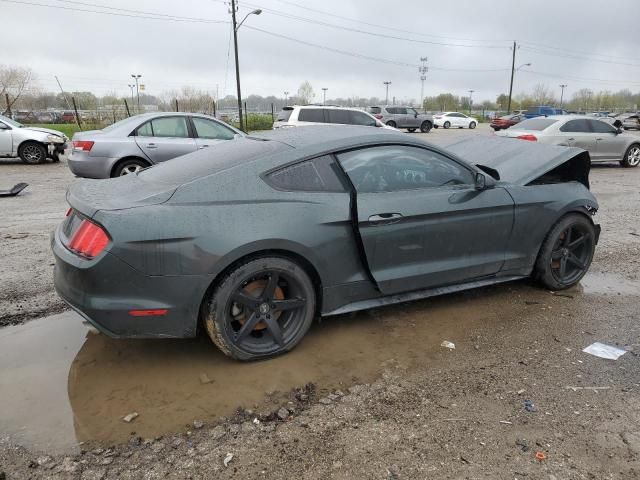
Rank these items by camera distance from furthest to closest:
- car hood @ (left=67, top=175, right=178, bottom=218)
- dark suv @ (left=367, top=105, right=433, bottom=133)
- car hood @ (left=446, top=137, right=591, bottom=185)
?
1. dark suv @ (left=367, top=105, right=433, bottom=133)
2. car hood @ (left=446, top=137, right=591, bottom=185)
3. car hood @ (left=67, top=175, right=178, bottom=218)

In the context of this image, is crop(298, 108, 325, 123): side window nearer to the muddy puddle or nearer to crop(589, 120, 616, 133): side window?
crop(589, 120, 616, 133): side window

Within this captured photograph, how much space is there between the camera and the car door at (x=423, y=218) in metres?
3.48

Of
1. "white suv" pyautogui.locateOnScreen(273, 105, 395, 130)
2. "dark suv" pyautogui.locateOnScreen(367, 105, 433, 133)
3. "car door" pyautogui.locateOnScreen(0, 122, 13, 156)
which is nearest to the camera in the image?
"car door" pyautogui.locateOnScreen(0, 122, 13, 156)

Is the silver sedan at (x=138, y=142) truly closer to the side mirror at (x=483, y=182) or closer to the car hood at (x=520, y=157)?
the car hood at (x=520, y=157)

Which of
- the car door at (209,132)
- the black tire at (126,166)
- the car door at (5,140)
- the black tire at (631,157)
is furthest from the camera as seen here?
the black tire at (631,157)

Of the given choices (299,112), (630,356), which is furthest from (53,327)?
(299,112)

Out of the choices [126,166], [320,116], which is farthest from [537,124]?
[126,166]

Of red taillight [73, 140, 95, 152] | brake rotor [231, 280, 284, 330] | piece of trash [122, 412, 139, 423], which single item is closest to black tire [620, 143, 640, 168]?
red taillight [73, 140, 95, 152]

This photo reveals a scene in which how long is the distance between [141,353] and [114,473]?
3.85 feet

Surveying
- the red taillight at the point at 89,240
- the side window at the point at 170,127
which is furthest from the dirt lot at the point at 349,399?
the side window at the point at 170,127

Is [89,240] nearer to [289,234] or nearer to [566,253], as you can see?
[289,234]

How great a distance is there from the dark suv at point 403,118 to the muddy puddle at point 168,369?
31.1 metres

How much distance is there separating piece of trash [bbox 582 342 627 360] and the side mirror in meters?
1.42

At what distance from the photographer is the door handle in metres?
3.41
